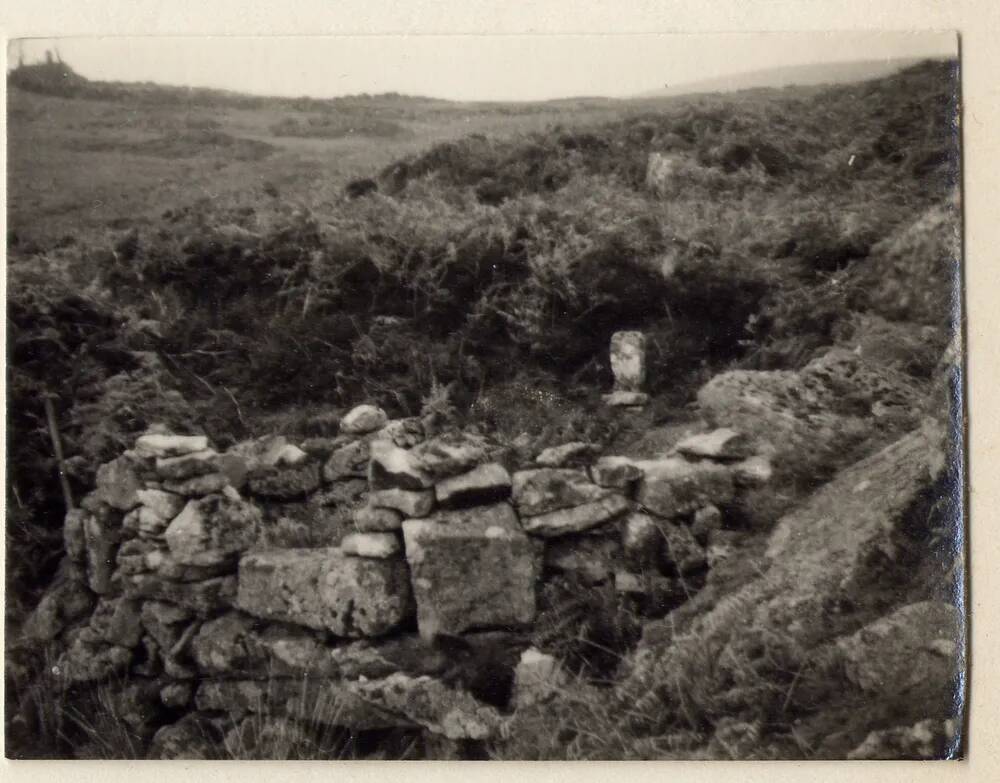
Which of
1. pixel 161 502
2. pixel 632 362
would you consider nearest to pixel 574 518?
pixel 632 362

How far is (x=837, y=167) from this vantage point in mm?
4801

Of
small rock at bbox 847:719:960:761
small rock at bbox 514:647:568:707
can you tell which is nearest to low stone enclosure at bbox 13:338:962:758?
small rock at bbox 514:647:568:707

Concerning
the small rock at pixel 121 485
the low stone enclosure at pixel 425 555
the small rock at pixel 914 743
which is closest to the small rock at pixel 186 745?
the low stone enclosure at pixel 425 555

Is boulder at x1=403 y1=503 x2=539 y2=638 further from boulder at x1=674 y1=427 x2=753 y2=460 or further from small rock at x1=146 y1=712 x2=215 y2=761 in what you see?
small rock at x1=146 y1=712 x2=215 y2=761

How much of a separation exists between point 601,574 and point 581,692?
2.10ft

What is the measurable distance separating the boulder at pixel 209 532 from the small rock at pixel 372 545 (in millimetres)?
561

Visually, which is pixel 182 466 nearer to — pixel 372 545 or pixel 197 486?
pixel 197 486

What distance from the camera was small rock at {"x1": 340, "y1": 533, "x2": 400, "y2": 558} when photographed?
4562mm

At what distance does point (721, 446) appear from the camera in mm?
Answer: 4648

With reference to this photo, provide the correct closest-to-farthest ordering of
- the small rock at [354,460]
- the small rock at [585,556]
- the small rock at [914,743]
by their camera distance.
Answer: the small rock at [914,743] < the small rock at [585,556] < the small rock at [354,460]

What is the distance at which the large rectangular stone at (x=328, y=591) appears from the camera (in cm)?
453

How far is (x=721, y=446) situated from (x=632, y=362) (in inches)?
26.9

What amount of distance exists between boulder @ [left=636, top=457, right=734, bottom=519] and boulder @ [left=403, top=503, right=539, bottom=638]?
2.59ft

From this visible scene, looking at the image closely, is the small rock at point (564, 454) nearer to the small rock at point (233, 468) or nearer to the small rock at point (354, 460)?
the small rock at point (354, 460)
